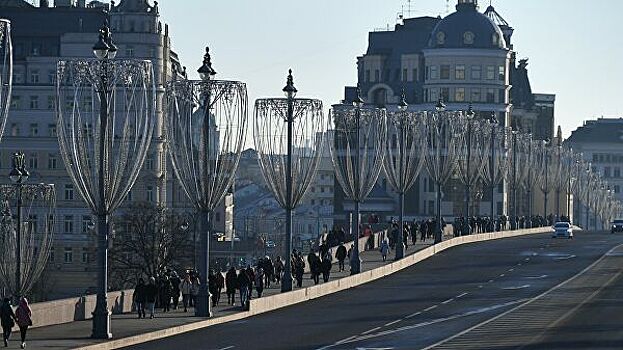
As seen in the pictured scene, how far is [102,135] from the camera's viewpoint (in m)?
47.2

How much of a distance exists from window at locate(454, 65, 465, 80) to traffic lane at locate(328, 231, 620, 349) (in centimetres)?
8707

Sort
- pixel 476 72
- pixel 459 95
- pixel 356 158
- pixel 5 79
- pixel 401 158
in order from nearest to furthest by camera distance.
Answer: pixel 5 79 < pixel 356 158 < pixel 401 158 < pixel 459 95 < pixel 476 72

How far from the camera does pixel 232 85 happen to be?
192 ft

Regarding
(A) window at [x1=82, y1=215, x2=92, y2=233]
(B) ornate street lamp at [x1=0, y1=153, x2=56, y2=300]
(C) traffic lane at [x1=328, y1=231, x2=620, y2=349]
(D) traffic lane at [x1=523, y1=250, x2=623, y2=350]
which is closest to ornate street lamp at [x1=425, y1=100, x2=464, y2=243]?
(C) traffic lane at [x1=328, y1=231, x2=620, y2=349]

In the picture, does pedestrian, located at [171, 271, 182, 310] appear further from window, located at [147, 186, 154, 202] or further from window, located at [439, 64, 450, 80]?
window, located at [439, 64, 450, 80]

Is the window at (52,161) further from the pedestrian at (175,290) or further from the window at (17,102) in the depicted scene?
the pedestrian at (175,290)

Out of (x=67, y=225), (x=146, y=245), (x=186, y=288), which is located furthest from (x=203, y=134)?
(x=67, y=225)

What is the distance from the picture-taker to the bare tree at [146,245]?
102 meters

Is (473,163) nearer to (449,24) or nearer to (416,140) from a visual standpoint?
(416,140)

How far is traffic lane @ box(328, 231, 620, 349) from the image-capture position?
50844mm

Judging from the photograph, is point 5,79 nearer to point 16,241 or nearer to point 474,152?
point 16,241

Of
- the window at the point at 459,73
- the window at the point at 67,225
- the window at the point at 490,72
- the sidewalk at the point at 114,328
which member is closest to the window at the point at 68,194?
the window at the point at 67,225

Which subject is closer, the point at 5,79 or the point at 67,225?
the point at 5,79

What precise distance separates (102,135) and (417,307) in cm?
1878
